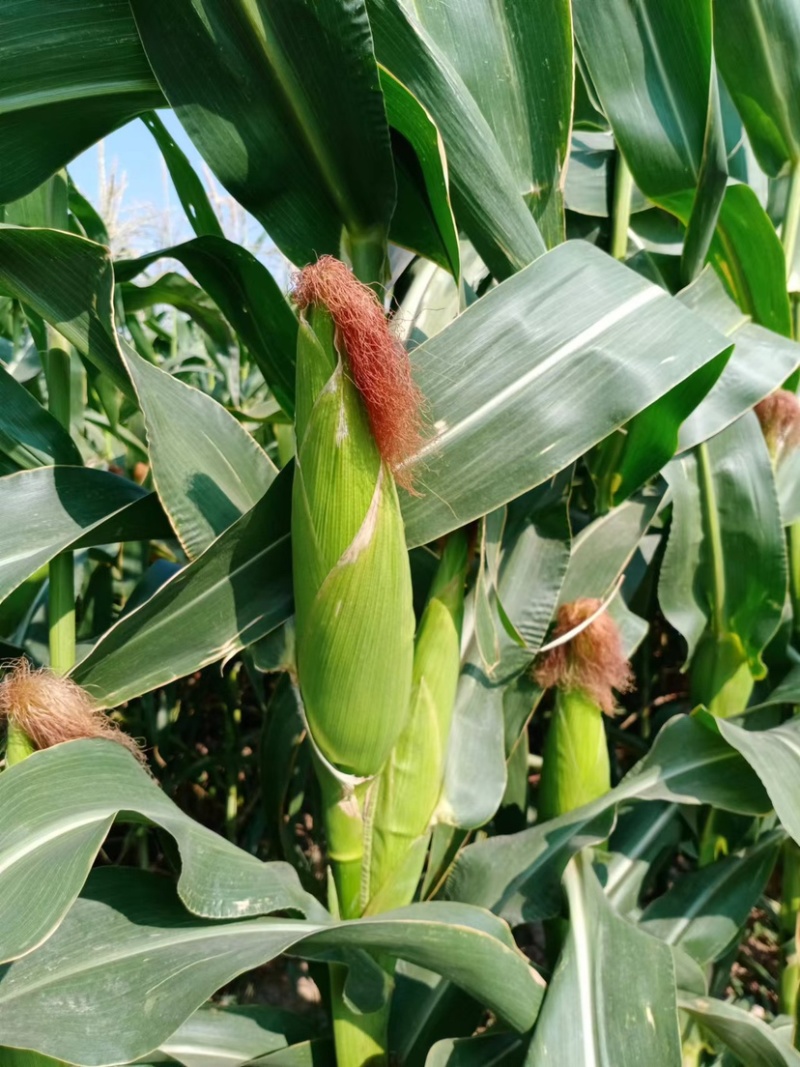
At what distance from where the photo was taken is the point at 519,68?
840mm

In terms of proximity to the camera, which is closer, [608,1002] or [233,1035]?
[608,1002]

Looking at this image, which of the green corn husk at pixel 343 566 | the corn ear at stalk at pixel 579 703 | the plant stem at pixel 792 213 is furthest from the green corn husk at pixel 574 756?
the plant stem at pixel 792 213

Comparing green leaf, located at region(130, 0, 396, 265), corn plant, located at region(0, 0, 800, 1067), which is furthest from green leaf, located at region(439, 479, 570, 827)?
green leaf, located at region(130, 0, 396, 265)

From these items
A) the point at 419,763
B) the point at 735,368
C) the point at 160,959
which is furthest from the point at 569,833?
the point at 735,368

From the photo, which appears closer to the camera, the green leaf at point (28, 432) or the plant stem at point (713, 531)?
the green leaf at point (28, 432)

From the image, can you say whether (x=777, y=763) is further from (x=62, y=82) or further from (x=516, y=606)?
(x=62, y=82)

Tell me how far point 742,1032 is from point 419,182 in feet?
3.21

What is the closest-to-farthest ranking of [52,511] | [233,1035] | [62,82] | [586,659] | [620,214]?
1. [62,82]
2. [52,511]
3. [233,1035]
4. [586,659]
5. [620,214]

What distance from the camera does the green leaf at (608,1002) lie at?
2.58 ft

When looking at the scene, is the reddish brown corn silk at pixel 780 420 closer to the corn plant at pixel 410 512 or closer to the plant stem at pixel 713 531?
the corn plant at pixel 410 512

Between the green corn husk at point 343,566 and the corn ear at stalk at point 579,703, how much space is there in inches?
13.7

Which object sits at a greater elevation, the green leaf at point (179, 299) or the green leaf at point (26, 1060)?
the green leaf at point (179, 299)

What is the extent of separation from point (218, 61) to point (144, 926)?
2.45ft

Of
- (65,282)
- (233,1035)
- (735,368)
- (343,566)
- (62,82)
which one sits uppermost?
(62,82)
